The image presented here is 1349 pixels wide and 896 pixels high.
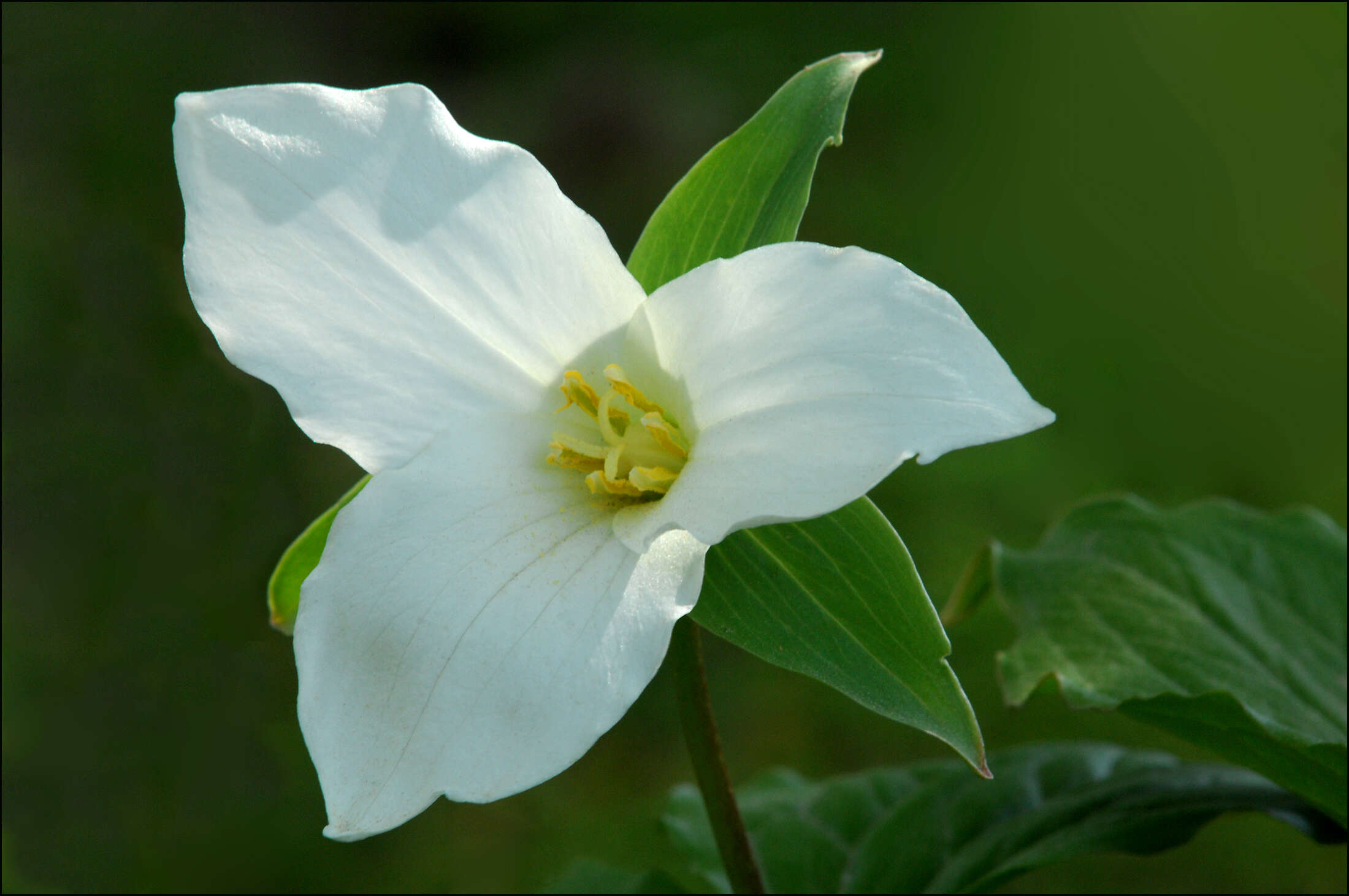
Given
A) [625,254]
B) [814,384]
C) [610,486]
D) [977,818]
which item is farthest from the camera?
[625,254]

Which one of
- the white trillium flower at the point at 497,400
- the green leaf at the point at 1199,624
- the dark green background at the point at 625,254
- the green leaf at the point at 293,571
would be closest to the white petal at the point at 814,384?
the white trillium flower at the point at 497,400

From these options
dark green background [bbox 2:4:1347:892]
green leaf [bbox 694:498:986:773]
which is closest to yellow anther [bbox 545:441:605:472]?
green leaf [bbox 694:498:986:773]

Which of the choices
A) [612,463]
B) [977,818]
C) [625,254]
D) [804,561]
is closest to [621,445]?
[612,463]

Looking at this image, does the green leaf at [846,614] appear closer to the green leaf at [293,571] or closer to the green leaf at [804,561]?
the green leaf at [804,561]

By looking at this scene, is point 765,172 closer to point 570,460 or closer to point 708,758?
point 570,460

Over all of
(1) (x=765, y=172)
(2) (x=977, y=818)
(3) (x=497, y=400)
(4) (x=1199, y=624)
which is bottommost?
Answer: (2) (x=977, y=818)

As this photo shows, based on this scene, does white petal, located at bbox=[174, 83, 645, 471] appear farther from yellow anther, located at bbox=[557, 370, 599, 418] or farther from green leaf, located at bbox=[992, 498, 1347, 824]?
green leaf, located at bbox=[992, 498, 1347, 824]

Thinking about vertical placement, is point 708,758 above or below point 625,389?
below

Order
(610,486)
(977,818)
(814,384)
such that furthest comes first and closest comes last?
(977,818), (610,486), (814,384)
